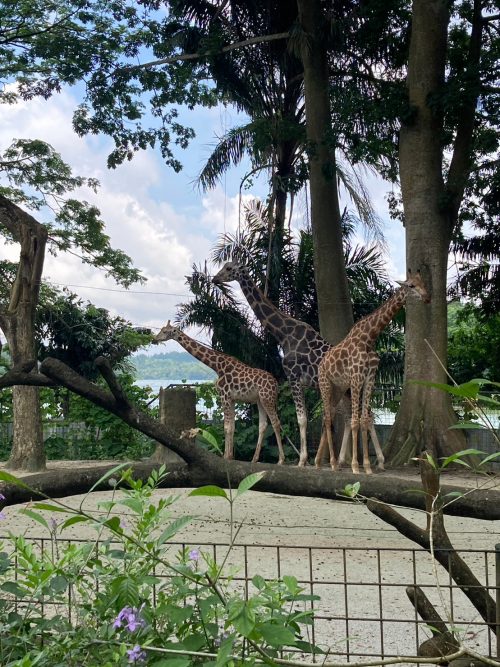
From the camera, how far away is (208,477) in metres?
3.79

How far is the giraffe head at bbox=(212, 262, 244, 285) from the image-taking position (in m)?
13.5

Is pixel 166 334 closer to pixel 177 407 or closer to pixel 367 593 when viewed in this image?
pixel 177 407

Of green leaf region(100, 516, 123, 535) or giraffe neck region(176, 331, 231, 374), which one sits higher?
giraffe neck region(176, 331, 231, 374)

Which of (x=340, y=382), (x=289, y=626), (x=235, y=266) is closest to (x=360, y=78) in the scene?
(x=235, y=266)

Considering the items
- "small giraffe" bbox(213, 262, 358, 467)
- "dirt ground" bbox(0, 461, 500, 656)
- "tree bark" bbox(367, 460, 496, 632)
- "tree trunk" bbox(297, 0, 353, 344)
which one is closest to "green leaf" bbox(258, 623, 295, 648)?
"tree bark" bbox(367, 460, 496, 632)

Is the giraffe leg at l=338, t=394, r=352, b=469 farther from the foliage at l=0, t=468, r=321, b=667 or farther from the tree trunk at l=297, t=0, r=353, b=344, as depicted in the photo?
the foliage at l=0, t=468, r=321, b=667

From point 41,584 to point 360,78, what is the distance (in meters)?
15.5

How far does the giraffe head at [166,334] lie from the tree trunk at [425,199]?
376 centimetres

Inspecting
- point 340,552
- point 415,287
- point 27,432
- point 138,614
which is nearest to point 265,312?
point 415,287

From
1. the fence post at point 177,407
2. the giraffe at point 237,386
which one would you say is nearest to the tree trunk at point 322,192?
the giraffe at point 237,386

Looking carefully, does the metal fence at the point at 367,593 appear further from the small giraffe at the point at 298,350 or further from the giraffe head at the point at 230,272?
the giraffe head at the point at 230,272

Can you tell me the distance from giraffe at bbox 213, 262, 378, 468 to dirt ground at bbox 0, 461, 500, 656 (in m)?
1.74

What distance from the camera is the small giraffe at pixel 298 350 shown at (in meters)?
12.7

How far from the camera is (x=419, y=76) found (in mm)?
13914
